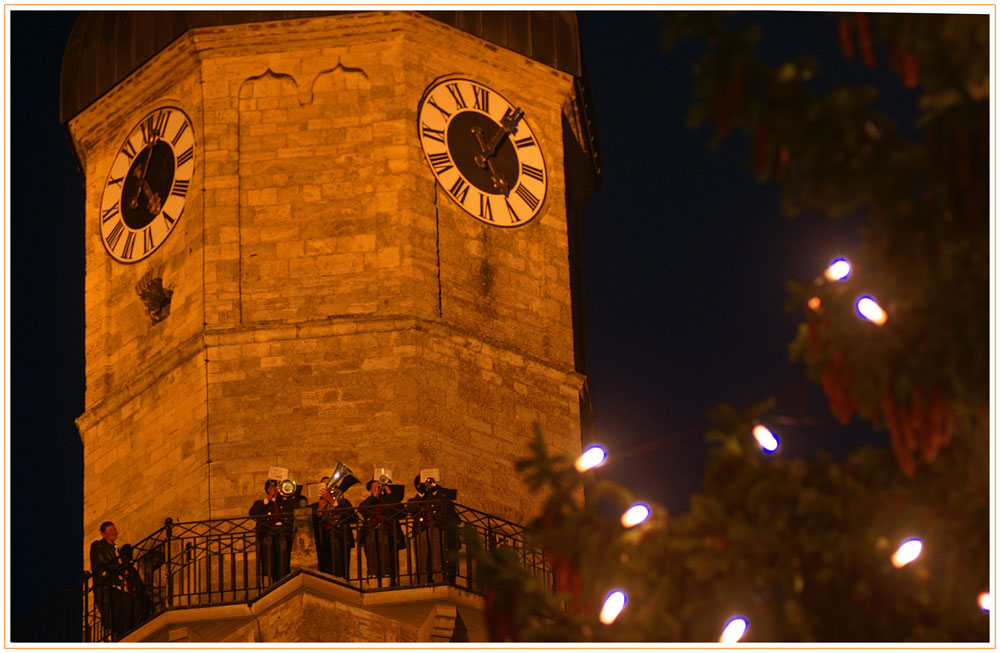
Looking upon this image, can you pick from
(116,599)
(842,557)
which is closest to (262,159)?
(116,599)

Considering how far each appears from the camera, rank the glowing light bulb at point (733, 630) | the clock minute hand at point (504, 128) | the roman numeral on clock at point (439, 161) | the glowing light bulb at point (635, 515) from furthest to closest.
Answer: the clock minute hand at point (504, 128) → the roman numeral on clock at point (439, 161) → the glowing light bulb at point (635, 515) → the glowing light bulb at point (733, 630)

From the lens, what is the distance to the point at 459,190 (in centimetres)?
2281

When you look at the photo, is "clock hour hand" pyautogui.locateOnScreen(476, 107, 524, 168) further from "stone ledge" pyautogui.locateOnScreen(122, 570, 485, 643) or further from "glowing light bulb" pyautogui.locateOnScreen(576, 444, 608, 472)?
"glowing light bulb" pyautogui.locateOnScreen(576, 444, 608, 472)

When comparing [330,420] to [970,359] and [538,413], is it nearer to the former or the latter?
[538,413]

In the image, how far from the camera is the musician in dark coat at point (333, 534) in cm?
1980

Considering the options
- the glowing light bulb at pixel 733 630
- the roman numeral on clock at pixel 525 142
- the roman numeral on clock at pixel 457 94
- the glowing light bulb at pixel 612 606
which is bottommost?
the glowing light bulb at pixel 733 630

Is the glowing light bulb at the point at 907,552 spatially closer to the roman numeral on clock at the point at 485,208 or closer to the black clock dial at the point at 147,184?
the roman numeral on clock at the point at 485,208

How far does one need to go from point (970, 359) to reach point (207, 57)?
12017 millimetres

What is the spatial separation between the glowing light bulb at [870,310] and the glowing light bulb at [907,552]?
111cm

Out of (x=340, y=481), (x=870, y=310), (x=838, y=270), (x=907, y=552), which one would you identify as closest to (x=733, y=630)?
(x=907, y=552)

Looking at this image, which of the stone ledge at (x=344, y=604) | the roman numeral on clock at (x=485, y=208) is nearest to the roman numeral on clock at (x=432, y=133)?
the roman numeral on clock at (x=485, y=208)

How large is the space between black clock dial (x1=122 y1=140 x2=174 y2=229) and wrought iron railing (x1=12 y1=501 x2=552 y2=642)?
13.2ft

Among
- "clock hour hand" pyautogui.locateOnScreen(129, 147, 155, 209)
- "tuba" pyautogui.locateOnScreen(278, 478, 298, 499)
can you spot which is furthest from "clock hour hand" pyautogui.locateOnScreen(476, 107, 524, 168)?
"tuba" pyautogui.locateOnScreen(278, 478, 298, 499)

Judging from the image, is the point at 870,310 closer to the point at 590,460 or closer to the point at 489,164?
the point at 590,460
